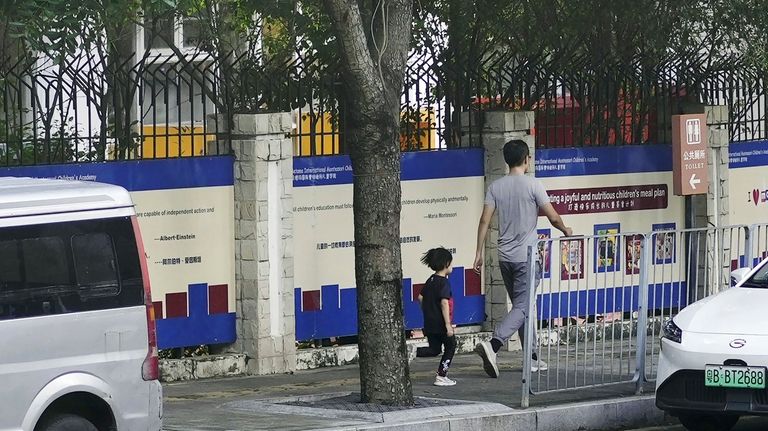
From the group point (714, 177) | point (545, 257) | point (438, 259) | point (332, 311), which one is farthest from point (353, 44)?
point (714, 177)

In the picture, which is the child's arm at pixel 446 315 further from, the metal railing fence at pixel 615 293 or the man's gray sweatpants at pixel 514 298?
the metal railing fence at pixel 615 293

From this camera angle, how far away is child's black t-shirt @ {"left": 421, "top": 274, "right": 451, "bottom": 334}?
12961 mm

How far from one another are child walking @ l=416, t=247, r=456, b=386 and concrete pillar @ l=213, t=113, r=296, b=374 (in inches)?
62.5

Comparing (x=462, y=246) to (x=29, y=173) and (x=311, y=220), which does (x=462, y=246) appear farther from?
(x=29, y=173)

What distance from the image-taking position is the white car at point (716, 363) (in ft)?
34.9

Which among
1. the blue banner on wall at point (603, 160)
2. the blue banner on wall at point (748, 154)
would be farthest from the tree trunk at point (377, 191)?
the blue banner on wall at point (748, 154)

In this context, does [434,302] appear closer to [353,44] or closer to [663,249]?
[663,249]

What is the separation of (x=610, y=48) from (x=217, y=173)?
6.78 metres

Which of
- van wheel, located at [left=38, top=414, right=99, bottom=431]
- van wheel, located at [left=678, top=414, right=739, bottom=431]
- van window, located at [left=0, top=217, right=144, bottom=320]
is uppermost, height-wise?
van window, located at [left=0, top=217, right=144, bottom=320]

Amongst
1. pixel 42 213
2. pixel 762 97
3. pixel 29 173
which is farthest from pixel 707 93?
pixel 42 213

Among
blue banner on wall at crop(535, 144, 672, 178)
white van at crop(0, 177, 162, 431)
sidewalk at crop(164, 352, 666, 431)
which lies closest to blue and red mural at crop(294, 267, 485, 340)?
sidewalk at crop(164, 352, 666, 431)

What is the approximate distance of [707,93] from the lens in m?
17.7

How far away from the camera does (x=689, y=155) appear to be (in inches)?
666

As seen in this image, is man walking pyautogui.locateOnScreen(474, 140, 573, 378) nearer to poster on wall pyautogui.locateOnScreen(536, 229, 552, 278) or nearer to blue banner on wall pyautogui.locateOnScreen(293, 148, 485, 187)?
poster on wall pyautogui.locateOnScreen(536, 229, 552, 278)
